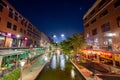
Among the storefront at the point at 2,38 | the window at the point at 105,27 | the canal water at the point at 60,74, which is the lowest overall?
the canal water at the point at 60,74

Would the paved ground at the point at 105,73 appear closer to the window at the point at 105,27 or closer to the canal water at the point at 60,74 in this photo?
the canal water at the point at 60,74

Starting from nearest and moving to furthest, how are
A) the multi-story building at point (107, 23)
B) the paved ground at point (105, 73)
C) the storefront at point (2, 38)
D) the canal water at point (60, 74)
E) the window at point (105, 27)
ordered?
1. the paved ground at point (105, 73)
2. the canal water at point (60, 74)
3. the multi-story building at point (107, 23)
4. the window at point (105, 27)
5. the storefront at point (2, 38)

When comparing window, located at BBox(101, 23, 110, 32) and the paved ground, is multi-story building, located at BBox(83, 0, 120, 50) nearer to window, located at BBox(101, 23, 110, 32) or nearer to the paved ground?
window, located at BBox(101, 23, 110, 32)

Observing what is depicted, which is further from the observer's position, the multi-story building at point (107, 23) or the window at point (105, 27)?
the window at point (105, 27)

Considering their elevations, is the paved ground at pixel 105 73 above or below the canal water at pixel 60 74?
above

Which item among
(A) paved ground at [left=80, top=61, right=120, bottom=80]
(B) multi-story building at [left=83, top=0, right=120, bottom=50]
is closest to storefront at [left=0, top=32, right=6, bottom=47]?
(A) paved ground at [left=80, top=61, right=120, bottom=80]

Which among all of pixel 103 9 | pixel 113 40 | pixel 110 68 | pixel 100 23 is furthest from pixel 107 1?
pixel 110 68

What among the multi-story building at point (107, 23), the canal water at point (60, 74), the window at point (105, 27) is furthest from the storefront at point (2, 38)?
the window at point (105, 27)

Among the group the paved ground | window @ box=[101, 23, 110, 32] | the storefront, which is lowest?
the paved ground

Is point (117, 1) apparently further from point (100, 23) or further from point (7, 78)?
point (7, 78)

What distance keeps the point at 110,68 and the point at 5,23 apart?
3197 cm

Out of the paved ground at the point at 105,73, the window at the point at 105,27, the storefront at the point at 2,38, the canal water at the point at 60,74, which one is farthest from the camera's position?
the storefront at the point at 2,38

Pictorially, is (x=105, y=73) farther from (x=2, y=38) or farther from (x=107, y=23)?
(x=2, y=38)

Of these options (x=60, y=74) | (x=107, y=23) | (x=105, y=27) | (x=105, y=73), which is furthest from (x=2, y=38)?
(x=107, y=23)
